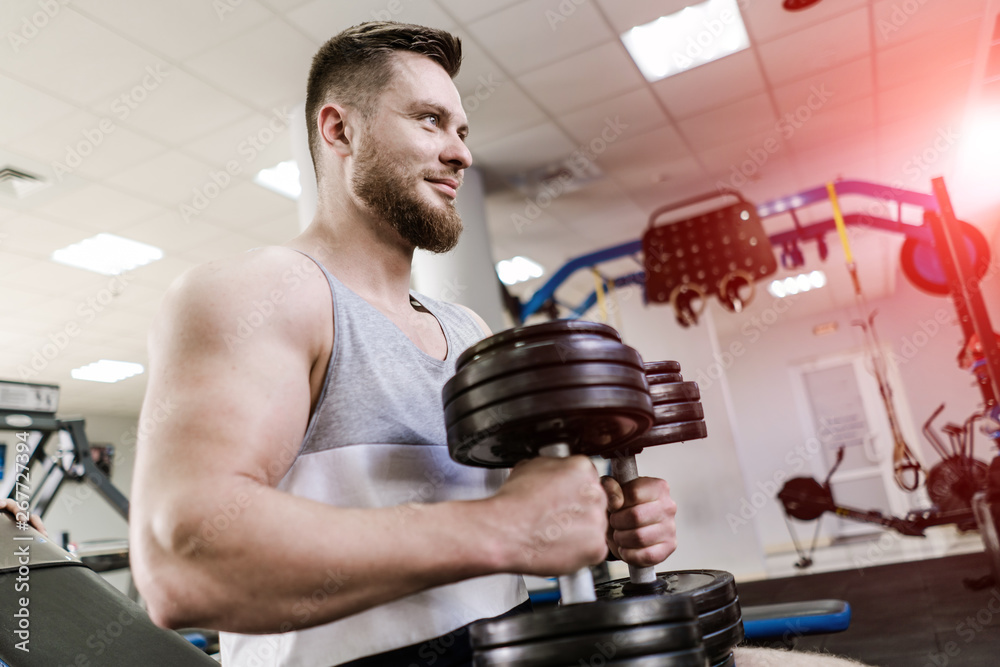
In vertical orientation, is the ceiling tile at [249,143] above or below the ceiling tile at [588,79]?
above

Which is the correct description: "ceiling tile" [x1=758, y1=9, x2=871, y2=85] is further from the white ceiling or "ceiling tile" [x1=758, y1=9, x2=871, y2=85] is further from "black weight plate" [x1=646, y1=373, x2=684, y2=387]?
"black weight plate" [x1=646, y1=373, x2=684, y2=387]

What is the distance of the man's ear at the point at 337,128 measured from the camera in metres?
1.01

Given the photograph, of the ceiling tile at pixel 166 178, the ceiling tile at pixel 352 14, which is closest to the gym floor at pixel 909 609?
the ceiling tile at pixel 352 14

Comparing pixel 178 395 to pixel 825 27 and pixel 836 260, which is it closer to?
pixel 825 27

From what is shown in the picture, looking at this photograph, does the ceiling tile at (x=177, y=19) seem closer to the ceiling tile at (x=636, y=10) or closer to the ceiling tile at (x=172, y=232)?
the ceiling tile at (x=636, y=10)

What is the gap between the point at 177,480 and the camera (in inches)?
24.2

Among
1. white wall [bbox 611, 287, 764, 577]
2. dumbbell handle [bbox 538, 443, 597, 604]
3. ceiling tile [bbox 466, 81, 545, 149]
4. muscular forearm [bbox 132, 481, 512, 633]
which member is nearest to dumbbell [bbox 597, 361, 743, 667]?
dumbbell handle [bbox 538, 443, 597, 604]

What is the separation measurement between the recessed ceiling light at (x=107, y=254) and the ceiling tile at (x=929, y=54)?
Answer: 5.03 meters

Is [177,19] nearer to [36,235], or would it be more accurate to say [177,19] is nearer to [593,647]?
[36,235]

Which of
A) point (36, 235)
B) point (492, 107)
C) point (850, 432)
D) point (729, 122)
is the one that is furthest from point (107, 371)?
point (850, 432)

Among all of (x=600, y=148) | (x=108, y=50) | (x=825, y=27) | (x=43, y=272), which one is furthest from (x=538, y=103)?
(x=43, y=272)

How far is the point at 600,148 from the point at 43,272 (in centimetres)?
423

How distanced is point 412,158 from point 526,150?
3.54 metres

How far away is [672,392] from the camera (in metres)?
1.12
